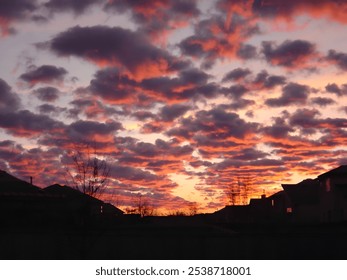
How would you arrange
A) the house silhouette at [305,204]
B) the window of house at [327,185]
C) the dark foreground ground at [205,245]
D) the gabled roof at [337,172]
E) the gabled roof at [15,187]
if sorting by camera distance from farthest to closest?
1. the window of house at [327,185]
2. the gabled roof at [337,172]
3. the house silhouette at [305,204]
4. the gabled roof at [15,187]
5. the dark foreground ground at [205,245]

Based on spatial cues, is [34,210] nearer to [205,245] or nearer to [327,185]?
[205,245]

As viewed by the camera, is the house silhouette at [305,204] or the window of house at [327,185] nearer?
the house silhouette at [305,204]

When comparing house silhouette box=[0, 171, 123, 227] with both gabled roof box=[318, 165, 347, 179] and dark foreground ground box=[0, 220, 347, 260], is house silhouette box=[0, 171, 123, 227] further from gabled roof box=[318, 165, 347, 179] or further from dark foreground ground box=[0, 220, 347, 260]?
gabled roof box=[318, 165, 347, 179]

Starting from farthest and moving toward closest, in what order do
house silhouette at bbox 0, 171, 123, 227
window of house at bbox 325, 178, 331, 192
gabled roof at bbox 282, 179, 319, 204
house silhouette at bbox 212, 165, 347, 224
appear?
gabled roof at bbox 282, 179, 319, 204, window of house at bbox 325, 178, 331, 192, house silhouette at bbox 212, 165, 347, 224, house silhouette at bbox 0, 171, 123, 227

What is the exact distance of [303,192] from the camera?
74.5 meters

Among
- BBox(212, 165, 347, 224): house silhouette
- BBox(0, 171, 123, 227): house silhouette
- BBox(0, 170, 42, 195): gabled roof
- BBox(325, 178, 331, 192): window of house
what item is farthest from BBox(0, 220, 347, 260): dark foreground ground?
BBox(325, 178, 331, 192): window of house

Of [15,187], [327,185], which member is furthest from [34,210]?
[327,185]

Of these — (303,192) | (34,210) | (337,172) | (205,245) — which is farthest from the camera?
(303,192)

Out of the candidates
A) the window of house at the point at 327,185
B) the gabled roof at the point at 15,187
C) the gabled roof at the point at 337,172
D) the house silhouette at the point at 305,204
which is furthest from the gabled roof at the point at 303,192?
the gabled roof at the point at 15,187

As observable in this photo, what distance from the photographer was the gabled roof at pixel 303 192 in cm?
7288

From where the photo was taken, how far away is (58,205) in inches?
1551

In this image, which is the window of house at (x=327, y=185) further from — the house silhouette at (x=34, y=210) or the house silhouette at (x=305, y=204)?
the house silhouette at (x=34, y=210)

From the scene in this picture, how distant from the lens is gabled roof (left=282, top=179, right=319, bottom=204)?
239 feet

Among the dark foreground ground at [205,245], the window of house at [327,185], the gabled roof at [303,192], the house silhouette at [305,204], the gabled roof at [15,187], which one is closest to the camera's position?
the dark foreground ground at [205,245]
